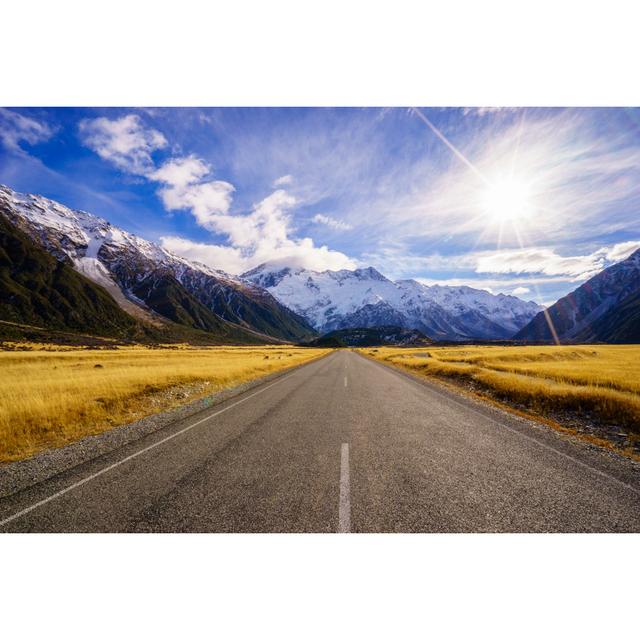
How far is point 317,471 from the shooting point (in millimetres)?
5531

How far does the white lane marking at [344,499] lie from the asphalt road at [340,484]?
1.0 inches

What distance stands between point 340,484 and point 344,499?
470 millimetres

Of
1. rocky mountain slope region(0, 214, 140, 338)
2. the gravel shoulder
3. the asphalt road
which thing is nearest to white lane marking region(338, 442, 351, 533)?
the asphalt road

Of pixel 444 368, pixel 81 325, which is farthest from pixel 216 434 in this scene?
pixel 81 325

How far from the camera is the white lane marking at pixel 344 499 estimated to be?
390 cm

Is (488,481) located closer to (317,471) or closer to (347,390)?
(317,471)

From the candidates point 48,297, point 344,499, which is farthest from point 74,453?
point 48,297

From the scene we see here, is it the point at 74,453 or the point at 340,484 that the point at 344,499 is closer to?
the point at 340,484

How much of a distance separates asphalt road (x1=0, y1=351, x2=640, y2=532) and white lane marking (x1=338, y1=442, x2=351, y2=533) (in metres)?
0.03

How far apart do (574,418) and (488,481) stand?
293 inches

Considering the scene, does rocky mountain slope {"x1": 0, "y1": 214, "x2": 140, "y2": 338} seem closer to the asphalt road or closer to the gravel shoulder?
the gravel shoulder

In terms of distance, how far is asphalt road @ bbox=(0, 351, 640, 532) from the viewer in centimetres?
411

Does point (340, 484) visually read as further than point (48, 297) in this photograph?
No

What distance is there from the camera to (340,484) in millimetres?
4980
